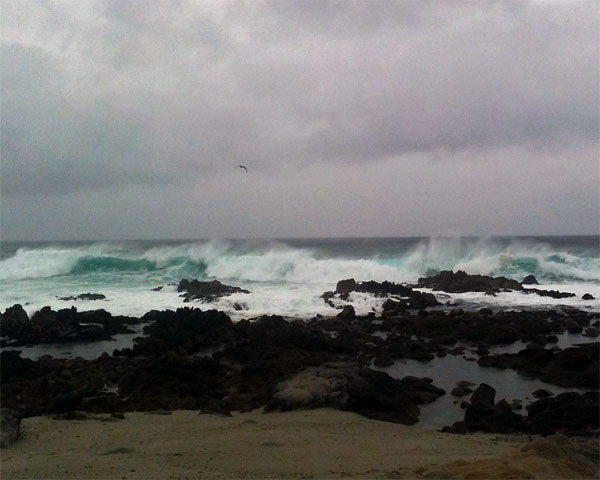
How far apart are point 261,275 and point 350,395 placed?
28.6 m

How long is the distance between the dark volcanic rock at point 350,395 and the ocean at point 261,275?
12109mm

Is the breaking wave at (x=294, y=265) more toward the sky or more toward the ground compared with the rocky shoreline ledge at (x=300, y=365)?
more toward the sky

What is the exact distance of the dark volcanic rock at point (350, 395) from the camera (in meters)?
8.77

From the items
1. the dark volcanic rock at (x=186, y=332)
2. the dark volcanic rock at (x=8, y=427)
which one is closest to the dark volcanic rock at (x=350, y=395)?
the dark volcanic rock at (x=8, y=427)

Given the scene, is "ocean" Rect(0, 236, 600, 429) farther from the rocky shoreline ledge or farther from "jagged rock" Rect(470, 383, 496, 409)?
the rocky shoreline ledge

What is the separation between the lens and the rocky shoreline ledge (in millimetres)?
8914

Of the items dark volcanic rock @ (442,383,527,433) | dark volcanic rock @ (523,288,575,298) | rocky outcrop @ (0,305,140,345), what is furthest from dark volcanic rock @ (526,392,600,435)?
dark volcanic rock @ (523,288,575,298)

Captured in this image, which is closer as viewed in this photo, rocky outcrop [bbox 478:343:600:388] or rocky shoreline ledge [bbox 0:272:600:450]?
rocky shoreline ledge [bbox 0:272:600:450]

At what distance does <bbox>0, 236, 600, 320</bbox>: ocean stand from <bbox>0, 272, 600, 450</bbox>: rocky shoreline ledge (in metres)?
3.41

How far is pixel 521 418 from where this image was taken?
8.56 metres

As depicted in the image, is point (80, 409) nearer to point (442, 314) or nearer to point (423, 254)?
point (442, 314)

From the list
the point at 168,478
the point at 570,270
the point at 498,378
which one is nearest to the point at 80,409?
the point at 168,478

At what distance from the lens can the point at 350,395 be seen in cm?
895

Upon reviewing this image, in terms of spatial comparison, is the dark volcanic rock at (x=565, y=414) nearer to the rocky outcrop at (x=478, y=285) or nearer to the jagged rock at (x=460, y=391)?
the jagged rock at (x=460, y=391)
